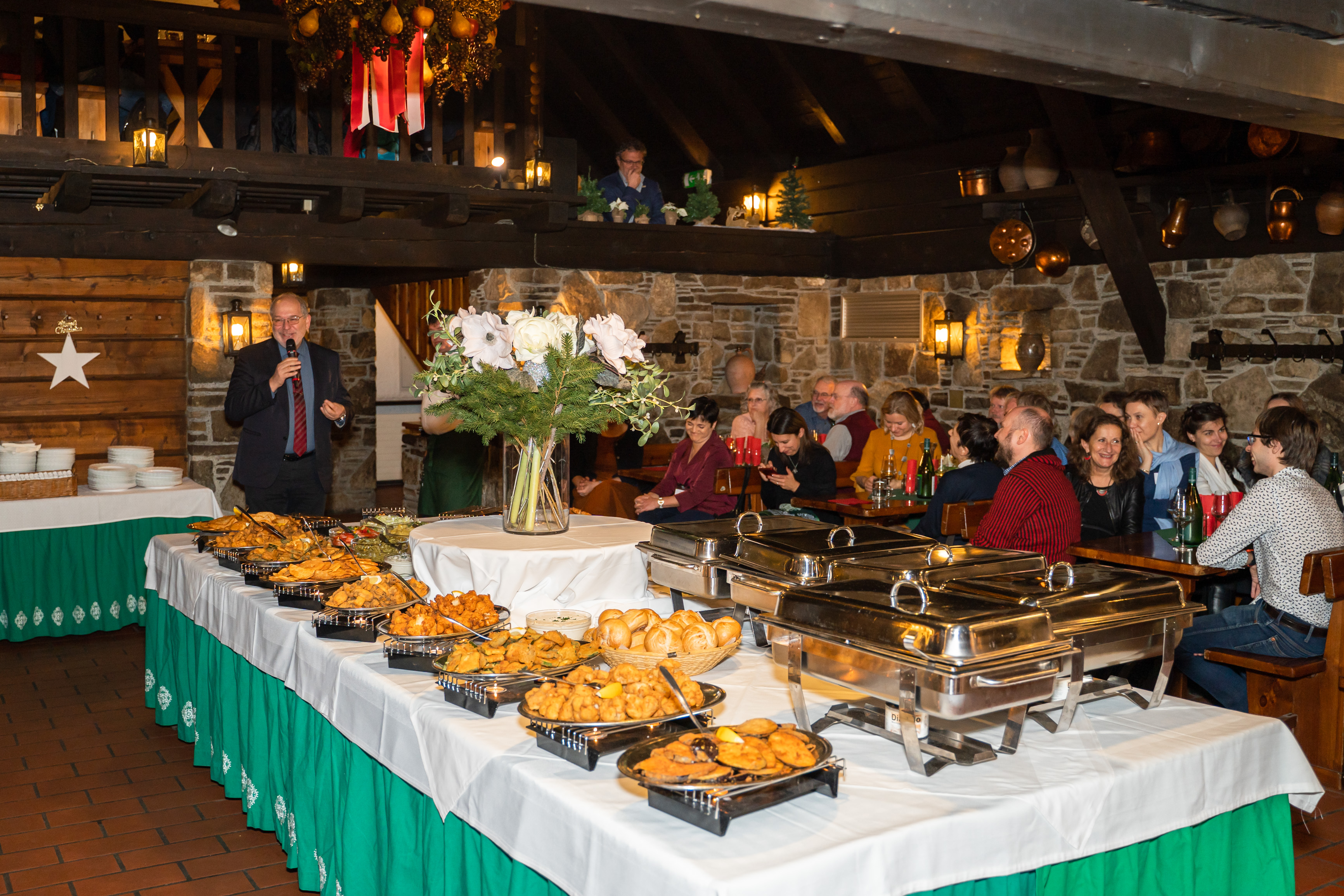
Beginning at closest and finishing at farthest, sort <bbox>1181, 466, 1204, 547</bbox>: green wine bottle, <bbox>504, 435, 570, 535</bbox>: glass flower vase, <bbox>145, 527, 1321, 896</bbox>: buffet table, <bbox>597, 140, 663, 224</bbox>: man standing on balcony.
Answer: <bbox>145, 527, 1321, 896</bbox>: buffet table → <bbox>504, 435, 570, 535</bbox>: glass flower vase → <bbox>1181, 466, 1204, 547</bbox>: green wine bottle → <bbox>597, 140, 663, 224</bbox>: man standing on balcony

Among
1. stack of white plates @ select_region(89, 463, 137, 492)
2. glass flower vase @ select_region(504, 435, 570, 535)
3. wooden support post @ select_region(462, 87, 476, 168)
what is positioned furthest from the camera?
wooden support post @ select_region(462, 87, 476, 168)

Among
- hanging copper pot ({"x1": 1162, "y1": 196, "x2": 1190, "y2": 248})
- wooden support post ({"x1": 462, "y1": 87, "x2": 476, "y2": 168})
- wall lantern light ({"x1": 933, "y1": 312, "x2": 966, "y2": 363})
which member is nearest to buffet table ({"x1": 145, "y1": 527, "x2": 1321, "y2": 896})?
wooden support post ({"x1": 462, "y1": 87, "x2": 476, "y2": 168})

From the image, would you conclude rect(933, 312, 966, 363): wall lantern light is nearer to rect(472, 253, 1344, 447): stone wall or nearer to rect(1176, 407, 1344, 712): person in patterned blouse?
rect(472, 253, 1344, 447): stone wall

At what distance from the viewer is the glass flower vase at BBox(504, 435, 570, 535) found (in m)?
3.21

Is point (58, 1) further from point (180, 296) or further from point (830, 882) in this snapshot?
point (830, 882)

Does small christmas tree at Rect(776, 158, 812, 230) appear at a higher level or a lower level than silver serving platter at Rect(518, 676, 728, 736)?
higher

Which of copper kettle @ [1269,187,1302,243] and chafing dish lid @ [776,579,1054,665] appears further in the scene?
copper kettle @ [1269,187,1302,243]

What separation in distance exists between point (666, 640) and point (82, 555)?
455cm

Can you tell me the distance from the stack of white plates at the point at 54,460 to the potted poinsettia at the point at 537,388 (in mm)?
3573

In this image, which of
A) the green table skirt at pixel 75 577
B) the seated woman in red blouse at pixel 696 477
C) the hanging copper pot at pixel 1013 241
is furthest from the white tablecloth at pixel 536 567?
the hanging copper pot at pixel 1013 241

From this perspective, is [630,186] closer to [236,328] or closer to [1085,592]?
[236,328]

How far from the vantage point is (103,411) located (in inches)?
301

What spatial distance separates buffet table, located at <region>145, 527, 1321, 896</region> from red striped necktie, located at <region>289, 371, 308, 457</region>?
2055 millimetres

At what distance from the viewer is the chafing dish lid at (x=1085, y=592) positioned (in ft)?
7.16
